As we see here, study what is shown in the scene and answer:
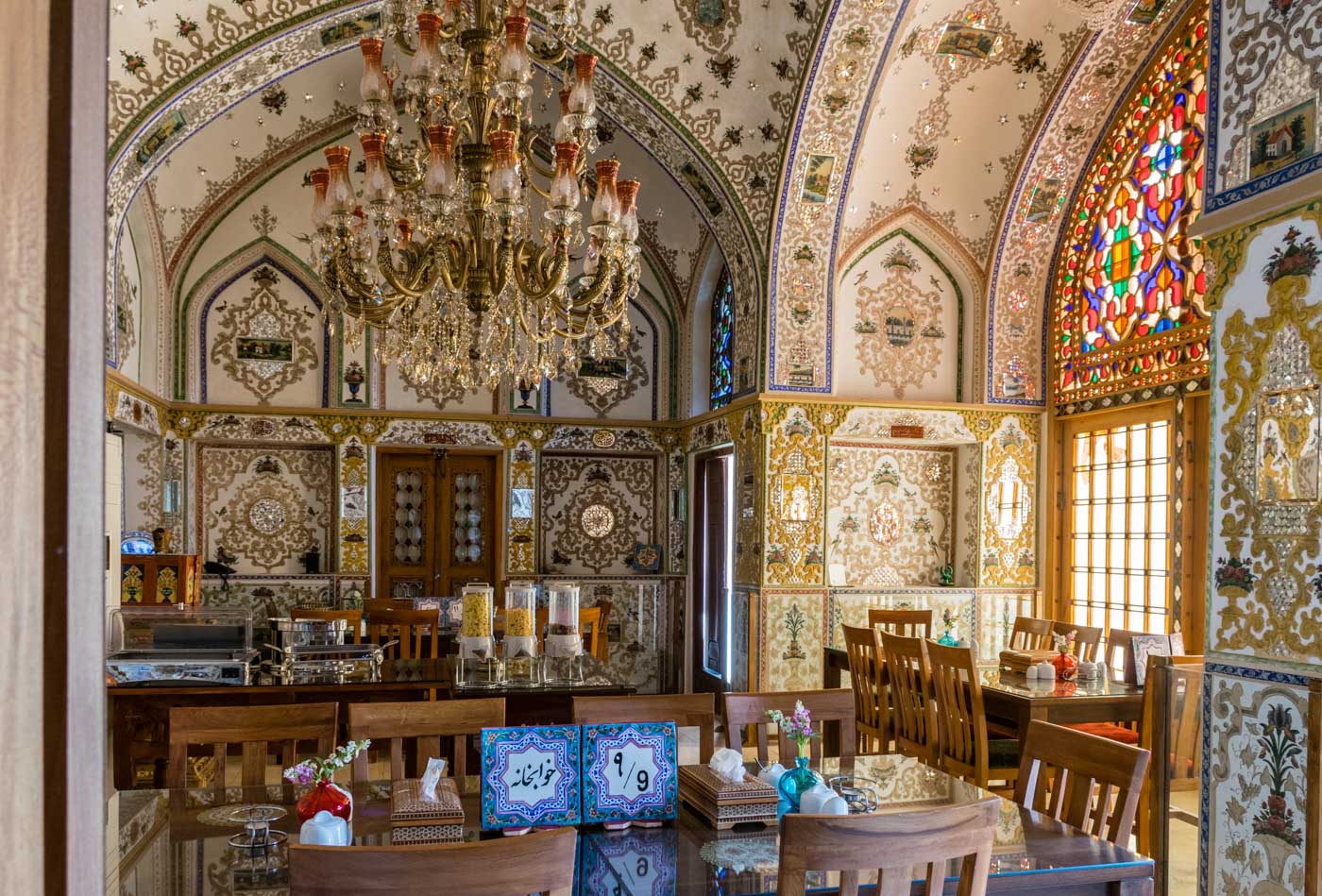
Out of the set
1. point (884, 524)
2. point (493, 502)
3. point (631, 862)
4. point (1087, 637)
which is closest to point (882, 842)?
point (631, 862)

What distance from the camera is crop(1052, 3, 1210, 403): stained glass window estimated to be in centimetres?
715

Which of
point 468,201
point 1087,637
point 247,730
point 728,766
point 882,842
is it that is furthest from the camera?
point 1087,637

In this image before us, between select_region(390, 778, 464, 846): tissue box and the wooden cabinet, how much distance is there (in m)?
6.35

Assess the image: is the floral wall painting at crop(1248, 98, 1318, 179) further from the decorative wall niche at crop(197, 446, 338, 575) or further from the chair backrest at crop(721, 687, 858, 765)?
the decorative wall niche at crop(197, 446, 338, 575)

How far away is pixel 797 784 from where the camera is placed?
9.14ft

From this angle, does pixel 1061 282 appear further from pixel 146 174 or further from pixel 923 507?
pixel 146 174

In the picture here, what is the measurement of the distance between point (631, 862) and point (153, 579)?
7.01 metres

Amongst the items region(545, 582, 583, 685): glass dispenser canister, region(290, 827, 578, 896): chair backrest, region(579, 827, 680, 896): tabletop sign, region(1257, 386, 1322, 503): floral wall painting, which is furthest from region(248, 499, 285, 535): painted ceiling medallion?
region(290, 827, 578, 896): chair backrest

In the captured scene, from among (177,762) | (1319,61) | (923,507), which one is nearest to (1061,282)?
(923,507)

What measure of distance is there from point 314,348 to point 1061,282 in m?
6.92

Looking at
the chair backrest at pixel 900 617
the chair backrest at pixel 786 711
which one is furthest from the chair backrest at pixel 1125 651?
the chair backrest at pixel 786 711

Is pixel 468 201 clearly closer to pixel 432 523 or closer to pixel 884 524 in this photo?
pixel 884 524

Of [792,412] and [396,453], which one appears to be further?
[396,453]

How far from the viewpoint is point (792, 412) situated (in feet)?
27.7
